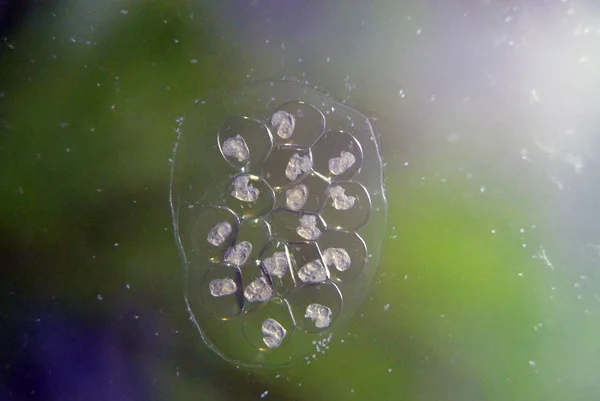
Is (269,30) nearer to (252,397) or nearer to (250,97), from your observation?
(250,97)

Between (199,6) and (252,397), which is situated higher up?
(199,6)

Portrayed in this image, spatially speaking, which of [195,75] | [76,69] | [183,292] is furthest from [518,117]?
[76,69]

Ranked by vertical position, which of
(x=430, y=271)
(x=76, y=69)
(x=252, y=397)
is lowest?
(x=252, y=397)
